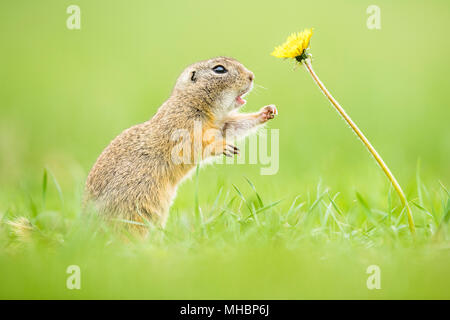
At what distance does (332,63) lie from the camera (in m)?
13.9

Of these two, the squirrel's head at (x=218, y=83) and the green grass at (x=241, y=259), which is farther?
the squirrel's head at (x=218, y=83)

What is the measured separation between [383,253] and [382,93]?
28.9ft

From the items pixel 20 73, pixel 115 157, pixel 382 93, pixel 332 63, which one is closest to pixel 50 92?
pixel 20 73

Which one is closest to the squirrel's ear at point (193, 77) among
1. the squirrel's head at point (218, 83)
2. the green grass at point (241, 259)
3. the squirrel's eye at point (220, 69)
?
the squirrel's head at point (218, 83)

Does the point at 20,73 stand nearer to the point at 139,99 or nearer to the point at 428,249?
the point at 139,99

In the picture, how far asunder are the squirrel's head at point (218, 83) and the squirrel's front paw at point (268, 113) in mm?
254

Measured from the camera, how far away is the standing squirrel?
5.23m

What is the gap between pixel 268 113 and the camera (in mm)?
5914

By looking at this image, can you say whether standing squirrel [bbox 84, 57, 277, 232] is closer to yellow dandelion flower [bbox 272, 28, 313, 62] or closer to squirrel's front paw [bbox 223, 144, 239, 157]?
squirrel's front paw [bbox 223, 144, 239, 157]

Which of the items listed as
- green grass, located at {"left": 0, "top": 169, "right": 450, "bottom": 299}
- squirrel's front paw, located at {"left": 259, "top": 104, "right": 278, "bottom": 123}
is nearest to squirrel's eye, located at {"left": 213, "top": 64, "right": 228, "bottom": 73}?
squirrel's front paw, located at {"left": 259, "top": 104, "right": 278, "bottom": 123}

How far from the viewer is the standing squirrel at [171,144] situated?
523 cm

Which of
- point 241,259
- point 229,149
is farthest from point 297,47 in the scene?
point 241,259

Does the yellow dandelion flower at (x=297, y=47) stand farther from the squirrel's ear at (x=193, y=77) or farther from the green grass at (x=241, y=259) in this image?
the squirrel's ear at (x=193, y=77)

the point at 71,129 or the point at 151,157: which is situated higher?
the point at 71,129
